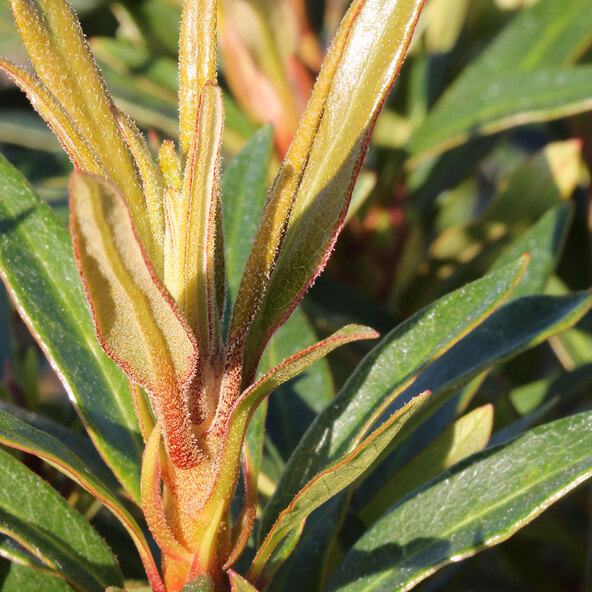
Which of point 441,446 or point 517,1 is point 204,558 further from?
point 517,1

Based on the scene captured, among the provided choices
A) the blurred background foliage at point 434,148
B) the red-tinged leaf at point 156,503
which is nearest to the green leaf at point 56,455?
the red-tinged leaf at point 156,503

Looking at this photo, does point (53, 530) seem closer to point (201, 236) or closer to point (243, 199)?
point (201, 236)

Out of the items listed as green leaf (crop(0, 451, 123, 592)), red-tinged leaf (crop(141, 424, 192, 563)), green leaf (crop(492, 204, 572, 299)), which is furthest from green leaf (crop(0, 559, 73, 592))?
green leaf (crop(492, 204, 572, 299))

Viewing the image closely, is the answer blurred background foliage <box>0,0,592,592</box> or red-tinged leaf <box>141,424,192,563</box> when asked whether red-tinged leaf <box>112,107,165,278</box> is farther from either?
blurred background foliage <box>0,0,592,592</box>

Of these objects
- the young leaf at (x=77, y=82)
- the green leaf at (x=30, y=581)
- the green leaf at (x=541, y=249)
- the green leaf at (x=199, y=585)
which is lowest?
the green leaf at (x=199, y=585)

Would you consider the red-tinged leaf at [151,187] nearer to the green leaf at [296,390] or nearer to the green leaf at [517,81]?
the green leaf at [296,390]

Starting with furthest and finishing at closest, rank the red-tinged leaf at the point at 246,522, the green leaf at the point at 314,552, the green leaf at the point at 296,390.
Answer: the green leaf at the point at 296,390, the green leaf at the point at 314,552, the red-tinged leaf at the point at 246,522
